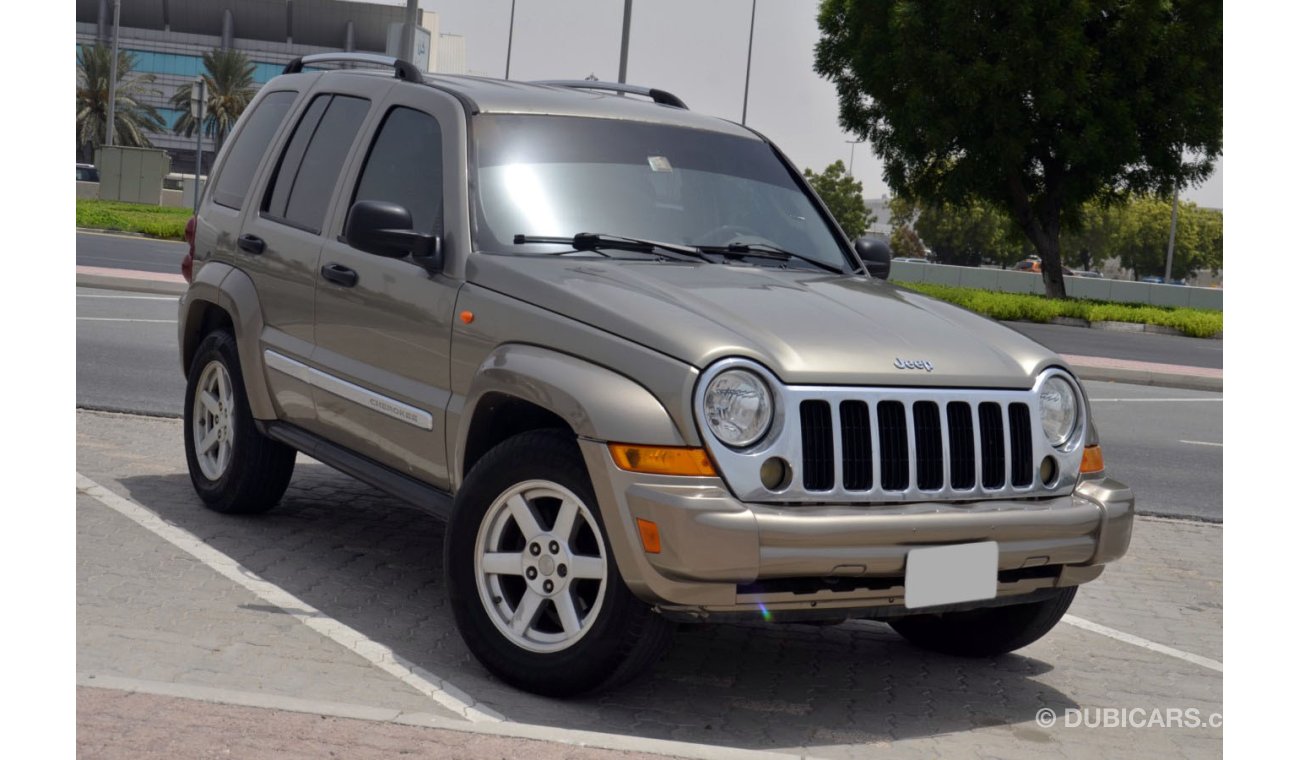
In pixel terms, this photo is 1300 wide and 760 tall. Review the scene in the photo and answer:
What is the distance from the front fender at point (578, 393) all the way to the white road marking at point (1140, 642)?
2.73 m

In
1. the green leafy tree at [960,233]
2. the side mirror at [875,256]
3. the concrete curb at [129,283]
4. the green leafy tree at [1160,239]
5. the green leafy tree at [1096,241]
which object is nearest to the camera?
the side mirror at [875,256]

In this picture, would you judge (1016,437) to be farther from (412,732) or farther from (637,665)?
(412,732)

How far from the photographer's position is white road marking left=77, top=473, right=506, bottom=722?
476 centimetres

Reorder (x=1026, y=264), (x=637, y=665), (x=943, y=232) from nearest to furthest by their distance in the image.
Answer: (x=637, y=665) → (x=943, y=232) → (x=1026, y=264)

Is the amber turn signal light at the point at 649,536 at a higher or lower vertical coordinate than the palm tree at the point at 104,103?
lower

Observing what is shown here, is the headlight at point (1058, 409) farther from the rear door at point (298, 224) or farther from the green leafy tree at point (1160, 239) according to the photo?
the green leafy tree at point (1160, 239)

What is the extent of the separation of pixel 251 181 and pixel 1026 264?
319 ft

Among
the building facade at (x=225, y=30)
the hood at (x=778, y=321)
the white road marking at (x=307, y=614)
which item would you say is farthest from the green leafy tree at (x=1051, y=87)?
the building facade at (x=225, y=30)

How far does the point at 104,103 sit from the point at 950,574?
88.2m

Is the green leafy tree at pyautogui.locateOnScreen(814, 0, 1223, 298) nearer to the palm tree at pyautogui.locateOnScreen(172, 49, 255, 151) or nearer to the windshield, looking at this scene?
the windshield

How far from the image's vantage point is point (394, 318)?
571 cm

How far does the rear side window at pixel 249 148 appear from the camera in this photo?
725 cm

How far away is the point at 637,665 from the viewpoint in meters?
4.63

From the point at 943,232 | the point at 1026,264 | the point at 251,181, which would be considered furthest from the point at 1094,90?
the point at 1026,264
